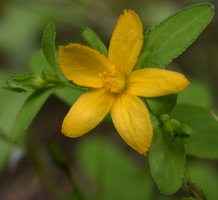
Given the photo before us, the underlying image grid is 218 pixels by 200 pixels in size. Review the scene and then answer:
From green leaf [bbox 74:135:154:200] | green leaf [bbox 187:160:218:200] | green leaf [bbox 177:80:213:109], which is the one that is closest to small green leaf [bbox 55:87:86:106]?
green leaf [bbox 177:80:213:109]

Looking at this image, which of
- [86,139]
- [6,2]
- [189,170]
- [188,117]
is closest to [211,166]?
[189,170]

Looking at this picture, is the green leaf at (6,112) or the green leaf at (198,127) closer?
the green leaf at (198,127)

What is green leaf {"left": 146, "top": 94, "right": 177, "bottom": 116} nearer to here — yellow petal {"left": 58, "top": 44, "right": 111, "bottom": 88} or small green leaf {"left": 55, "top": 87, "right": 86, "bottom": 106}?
yellow petal {"left": 58, "top": 44, "right": 111, "bottom": 88}

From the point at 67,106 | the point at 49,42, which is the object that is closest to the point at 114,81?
the point at 49,42

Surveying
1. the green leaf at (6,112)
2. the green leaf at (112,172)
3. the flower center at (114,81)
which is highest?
the flower center at (114,81)

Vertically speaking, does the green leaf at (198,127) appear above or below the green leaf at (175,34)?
below

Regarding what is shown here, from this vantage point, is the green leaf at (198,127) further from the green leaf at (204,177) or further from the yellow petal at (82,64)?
the green leaf at (204,177)

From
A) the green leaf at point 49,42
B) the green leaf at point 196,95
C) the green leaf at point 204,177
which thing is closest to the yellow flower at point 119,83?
the green leaf at point 49,42
